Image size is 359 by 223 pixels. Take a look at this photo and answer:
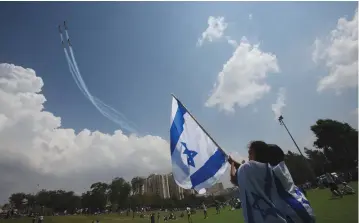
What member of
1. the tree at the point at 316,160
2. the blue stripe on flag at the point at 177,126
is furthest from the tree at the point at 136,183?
the blue stripe on flag at the point at 177,126

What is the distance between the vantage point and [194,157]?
266 inches

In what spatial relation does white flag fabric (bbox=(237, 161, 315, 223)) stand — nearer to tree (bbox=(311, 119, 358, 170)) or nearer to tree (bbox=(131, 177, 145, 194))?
tree (bbox=(311, 119, 358, 170))

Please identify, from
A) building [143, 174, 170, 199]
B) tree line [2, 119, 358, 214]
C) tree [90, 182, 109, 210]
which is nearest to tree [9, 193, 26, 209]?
tree line [2, 119, 358, 214]

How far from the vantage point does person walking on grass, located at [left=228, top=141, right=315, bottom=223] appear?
3.35m

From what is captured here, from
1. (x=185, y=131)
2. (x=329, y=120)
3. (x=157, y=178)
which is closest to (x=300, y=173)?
(x=329, y=120)

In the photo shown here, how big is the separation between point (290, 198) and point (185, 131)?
403 cm

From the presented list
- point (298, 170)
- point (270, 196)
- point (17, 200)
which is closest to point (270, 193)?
point (270, 196)

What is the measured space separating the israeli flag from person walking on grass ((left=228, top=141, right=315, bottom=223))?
2.45 m

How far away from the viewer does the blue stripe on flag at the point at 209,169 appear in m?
6.48

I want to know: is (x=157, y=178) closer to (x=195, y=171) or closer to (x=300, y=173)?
(x=300, y=173)

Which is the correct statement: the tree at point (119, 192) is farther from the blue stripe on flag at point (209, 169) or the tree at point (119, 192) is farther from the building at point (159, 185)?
the blue stripe on flag at point (209, 169)

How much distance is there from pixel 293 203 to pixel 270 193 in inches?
11.4

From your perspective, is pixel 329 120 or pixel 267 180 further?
pixel 329 120

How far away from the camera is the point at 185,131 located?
725 cm
